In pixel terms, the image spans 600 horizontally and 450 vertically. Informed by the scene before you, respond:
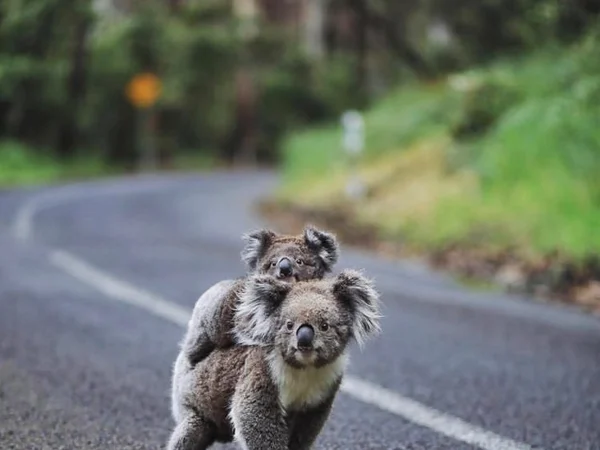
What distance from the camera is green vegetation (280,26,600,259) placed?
38.9 feet

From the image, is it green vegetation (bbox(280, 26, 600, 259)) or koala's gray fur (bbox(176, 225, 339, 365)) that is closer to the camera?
koala's gray fur (bbox(176, 225, 339, 365))

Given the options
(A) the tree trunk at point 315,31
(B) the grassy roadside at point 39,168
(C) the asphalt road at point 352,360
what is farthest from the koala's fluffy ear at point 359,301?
(A) the tree trunk at point 315,31

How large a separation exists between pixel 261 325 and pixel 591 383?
3282 mm

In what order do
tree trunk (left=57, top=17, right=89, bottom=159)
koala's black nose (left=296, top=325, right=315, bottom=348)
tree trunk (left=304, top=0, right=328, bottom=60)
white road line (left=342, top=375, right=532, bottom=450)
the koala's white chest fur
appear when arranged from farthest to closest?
1. tree trunk (left=304, top=0, right=328, bottom=60)
2. tree trunk (left=57, top=17, right=89, bottom=159)
3. white road line (left=342, top=375, right=532, bottom=450)
4. the koala's white chest fur
5. koala's black nose (left=296, top=325, right=315, bottom=348)

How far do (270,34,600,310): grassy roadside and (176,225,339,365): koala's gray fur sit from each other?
5.64 metres

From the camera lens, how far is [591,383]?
6230mm

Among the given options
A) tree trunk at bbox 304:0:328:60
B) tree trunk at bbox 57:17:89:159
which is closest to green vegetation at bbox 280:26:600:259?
tree trunk at bbox 57:17:89:159

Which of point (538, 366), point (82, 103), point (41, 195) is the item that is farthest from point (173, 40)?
point (538, 366)

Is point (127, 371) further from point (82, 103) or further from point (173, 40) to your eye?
point (173, 40)

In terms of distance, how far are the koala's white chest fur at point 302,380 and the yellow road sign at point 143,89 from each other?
28319 millimetres

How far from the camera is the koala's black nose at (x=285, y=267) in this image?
3.96 m

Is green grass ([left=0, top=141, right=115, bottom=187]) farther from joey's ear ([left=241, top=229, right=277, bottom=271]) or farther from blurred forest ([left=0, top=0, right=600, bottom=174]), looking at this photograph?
joey's ear ([left=241, top=229, right=277, bottom=271])

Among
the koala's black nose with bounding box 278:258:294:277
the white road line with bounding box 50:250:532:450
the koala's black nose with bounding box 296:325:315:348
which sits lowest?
the white road line with bounding box 50:250:532:450

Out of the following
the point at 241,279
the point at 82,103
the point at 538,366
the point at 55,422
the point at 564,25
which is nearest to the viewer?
the point at 241,279
